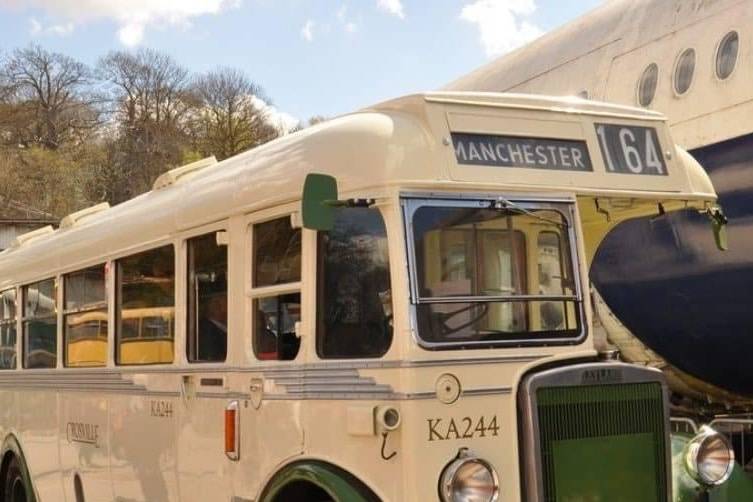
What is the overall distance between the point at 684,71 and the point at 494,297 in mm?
6181

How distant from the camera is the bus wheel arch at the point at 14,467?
30.0 feet

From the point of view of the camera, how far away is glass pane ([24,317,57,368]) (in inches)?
341

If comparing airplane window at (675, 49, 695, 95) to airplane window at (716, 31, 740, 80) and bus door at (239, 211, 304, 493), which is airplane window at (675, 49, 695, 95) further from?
bus door at (239, 211, 304, 493)

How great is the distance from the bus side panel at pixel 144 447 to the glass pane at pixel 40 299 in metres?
1.83

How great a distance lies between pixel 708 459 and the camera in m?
5.12

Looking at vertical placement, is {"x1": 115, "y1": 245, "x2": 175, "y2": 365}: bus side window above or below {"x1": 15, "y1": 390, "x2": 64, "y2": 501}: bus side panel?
above

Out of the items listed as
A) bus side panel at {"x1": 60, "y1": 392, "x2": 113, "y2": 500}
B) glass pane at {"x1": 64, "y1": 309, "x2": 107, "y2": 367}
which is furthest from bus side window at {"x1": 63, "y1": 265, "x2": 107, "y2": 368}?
bus side panel at {"x1": 60, "y1": 392, "x2": 113, "y2": 500}

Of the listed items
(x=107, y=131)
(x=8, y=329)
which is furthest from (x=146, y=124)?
(x=8, y=329)

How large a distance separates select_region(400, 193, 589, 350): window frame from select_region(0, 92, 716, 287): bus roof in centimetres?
5

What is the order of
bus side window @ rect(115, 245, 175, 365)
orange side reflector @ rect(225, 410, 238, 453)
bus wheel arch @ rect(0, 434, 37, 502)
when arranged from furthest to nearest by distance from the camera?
bus wheel arch @ rect(0, 434, 37, 502) → bus side window @ rect(115, 245, 175, 365) → orange side reflector @ rect(225, 410, 238, 453)

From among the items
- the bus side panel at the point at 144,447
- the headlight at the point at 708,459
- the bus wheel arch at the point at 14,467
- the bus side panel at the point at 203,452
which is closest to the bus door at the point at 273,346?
the bus side panel at the point at 203,452

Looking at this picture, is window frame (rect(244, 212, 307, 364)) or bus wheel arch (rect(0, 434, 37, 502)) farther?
bus wheel arch (rect(0, 434, 37, 502))

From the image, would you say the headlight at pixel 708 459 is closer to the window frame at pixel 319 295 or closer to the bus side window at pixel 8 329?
the window frame at pixel 319 295

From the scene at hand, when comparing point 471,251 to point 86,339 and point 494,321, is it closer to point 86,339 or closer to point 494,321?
point 494,321
